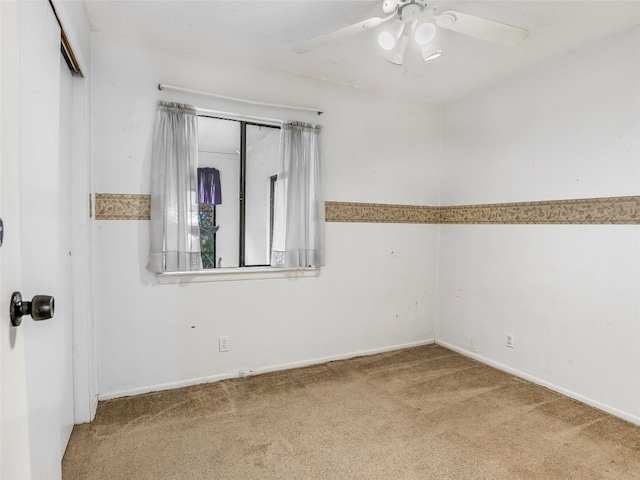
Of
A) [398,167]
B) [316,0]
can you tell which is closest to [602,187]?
[398,167]

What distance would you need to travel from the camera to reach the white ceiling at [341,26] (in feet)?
6.64

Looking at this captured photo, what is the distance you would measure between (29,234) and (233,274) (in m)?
1.79

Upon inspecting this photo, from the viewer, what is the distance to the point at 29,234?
974mm

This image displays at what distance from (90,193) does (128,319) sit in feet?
2.84

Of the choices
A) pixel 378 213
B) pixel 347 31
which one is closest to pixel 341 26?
pixel 347 31

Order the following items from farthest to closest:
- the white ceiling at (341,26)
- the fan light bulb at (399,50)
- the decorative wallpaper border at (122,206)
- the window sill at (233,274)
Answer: the window sill at (233,274), the decorative wallpaper border at (122,206), the white ceiling at (341,26), the fan light bulb at (399,50)

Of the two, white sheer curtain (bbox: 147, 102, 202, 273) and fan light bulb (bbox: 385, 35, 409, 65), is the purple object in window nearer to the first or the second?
white sheer curtain (bbox: 147, 102, 202, 273)

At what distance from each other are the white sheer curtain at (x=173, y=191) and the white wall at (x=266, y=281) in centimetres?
10

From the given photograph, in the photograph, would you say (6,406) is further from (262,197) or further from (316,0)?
(262,197)

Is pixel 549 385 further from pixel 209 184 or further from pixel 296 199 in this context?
pixel 209 184

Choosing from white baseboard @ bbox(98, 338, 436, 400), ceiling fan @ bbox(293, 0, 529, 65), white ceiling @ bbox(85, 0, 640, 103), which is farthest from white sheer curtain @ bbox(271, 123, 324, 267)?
ceiling fan @ bbox(293, 0, 529, 65)

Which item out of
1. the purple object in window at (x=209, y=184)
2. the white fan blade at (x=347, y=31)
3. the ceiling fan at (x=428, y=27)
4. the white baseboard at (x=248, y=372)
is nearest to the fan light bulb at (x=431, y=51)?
the ceiling fan at (x=428, y=27)

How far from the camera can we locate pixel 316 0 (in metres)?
1.96

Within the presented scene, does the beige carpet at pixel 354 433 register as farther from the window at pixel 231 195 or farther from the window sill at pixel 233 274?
the window at pixel 231 195
